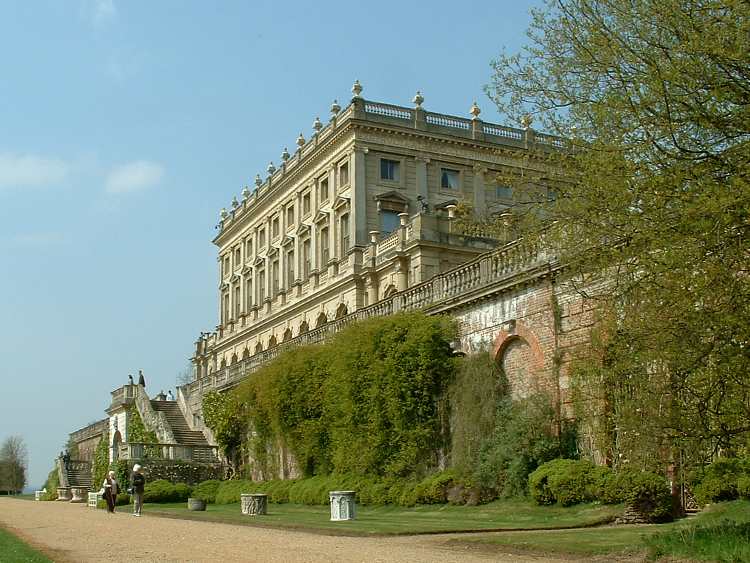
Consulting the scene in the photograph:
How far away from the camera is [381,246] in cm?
5025

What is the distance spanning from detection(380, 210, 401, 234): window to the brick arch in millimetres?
28349

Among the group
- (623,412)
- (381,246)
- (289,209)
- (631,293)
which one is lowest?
(623,412)

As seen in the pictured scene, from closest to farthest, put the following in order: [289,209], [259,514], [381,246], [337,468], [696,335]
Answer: [696,335], [259,514], [337,468], [381,246], [289,209]

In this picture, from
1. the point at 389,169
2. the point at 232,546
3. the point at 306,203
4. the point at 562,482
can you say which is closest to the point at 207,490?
the point at 389,169

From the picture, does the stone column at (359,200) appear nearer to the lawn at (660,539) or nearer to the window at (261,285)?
the window at (261,285)

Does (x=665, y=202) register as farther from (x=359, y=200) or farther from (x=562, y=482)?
(x=359, y=200)

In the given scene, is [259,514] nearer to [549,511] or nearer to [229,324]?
[549,511]

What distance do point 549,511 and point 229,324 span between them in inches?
2184

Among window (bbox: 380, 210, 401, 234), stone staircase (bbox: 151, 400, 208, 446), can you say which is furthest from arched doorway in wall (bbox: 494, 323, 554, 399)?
window (bbox: 380, 210, 401, 234)

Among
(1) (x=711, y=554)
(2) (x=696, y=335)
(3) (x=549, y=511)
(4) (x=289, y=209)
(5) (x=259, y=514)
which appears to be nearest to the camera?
(1) (x=711, y=554)

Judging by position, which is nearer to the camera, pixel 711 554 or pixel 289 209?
pixel 711 554

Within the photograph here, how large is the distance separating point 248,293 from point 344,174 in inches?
734

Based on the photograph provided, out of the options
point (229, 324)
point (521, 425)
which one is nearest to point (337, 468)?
point (521, 425)

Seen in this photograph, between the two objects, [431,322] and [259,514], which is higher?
[431,322]
